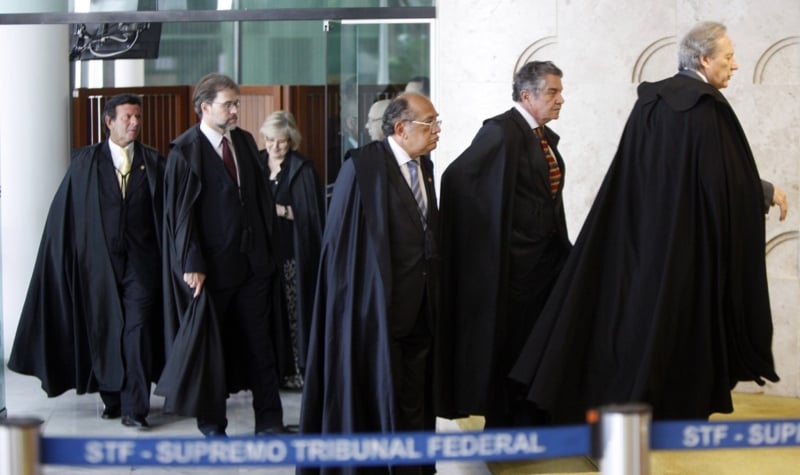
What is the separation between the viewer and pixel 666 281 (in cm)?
654

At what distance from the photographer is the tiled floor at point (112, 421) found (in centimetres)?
730

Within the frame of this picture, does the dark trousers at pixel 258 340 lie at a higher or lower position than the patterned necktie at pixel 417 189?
lower

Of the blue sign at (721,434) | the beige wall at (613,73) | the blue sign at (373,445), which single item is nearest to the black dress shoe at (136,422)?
the beige wall at (613,73)

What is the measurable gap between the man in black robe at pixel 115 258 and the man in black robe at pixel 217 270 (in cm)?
50

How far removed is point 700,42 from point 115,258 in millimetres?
3637

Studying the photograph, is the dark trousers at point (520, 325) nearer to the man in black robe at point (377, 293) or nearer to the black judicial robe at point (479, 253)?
the black judicial robe at point (479, 253)

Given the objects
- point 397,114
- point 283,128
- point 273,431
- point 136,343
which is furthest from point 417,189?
point 283,128

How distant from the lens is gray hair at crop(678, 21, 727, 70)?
675 cm

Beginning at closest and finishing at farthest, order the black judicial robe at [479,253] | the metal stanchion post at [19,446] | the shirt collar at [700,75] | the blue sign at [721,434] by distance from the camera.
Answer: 1. the metal stanchion post at [19,446]
2. the blue sign at [721,434]
3. the shirt collar at [700,75]
4. the black judicial robe at [479,253]

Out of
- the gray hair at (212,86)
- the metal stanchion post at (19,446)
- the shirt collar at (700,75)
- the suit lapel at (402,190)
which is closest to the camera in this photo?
the metal stanchion post at (19,446)

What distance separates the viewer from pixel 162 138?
10508mm

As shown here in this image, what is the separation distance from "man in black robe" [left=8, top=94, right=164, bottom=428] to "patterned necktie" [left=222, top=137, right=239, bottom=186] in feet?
2.59

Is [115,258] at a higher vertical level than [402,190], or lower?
lower

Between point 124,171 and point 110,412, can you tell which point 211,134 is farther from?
point 110,412
